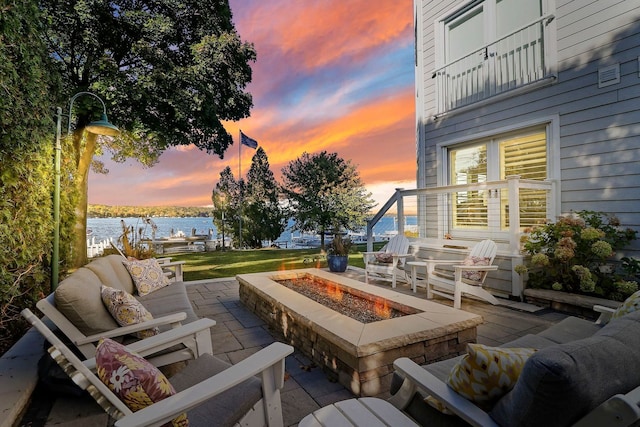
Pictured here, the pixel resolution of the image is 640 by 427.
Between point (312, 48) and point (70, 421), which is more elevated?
point (312, 48)

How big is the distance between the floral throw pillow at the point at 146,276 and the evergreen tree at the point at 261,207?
13.0m

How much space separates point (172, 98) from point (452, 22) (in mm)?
6248

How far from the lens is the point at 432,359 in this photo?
2.40m

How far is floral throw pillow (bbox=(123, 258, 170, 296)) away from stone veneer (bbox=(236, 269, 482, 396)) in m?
1.56

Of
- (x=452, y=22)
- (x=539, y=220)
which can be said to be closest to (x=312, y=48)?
(x=452, y=22)

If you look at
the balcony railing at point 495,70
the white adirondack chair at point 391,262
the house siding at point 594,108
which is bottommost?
the white adirondack chair at point 391,262

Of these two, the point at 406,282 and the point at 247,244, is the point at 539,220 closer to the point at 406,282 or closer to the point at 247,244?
the point at 406,282

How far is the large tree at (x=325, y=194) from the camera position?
15.6 m

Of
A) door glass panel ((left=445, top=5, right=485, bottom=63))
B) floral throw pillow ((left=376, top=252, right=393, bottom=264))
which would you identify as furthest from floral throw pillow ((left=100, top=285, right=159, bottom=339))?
door glass panel ((left=445, top=5, right=485, bottom=63))

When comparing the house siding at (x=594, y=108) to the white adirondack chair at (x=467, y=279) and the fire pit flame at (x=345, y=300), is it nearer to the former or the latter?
the white adirondack chair at (x=467, y=279)

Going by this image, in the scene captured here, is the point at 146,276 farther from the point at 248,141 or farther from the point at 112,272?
the point at 248,141

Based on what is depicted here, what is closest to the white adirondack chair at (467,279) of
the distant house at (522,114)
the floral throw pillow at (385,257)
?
the distant house at (522,114)

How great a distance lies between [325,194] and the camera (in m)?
16.2

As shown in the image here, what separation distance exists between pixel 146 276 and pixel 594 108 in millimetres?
6133
